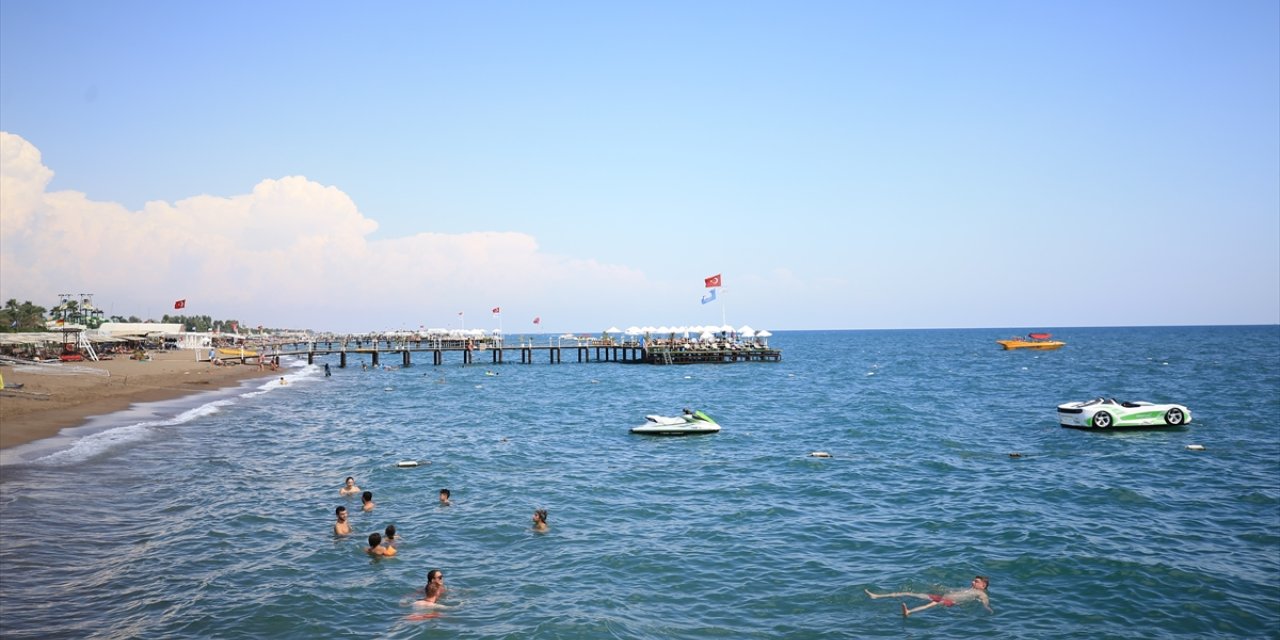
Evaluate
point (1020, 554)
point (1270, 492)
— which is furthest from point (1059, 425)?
point (1020, 554)

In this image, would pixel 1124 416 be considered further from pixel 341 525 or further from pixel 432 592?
pixel 341 525

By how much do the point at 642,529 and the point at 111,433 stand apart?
2622 centimetres

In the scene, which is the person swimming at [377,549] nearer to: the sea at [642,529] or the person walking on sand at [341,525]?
the sea at [642,529]

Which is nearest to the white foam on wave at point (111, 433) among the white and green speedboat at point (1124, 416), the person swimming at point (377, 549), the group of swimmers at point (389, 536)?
the group of swimmers at point (389, 536)

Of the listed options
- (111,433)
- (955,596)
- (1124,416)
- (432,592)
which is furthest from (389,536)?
(1124,416)

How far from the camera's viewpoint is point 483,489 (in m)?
23.6

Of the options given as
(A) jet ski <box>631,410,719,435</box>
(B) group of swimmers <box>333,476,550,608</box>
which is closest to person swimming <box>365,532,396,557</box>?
(B) group of swimmers <box>333,476,550,608</box>

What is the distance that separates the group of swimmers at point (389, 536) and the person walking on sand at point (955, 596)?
795cm

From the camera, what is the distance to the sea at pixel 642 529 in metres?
13.2

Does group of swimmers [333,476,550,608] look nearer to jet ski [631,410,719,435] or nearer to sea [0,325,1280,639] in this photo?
sea [0,325,1280,639]

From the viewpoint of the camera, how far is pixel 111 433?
106ft

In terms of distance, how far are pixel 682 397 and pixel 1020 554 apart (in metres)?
40.4

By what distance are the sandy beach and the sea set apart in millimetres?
2152

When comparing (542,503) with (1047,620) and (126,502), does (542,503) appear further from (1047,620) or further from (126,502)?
(1047,620)
